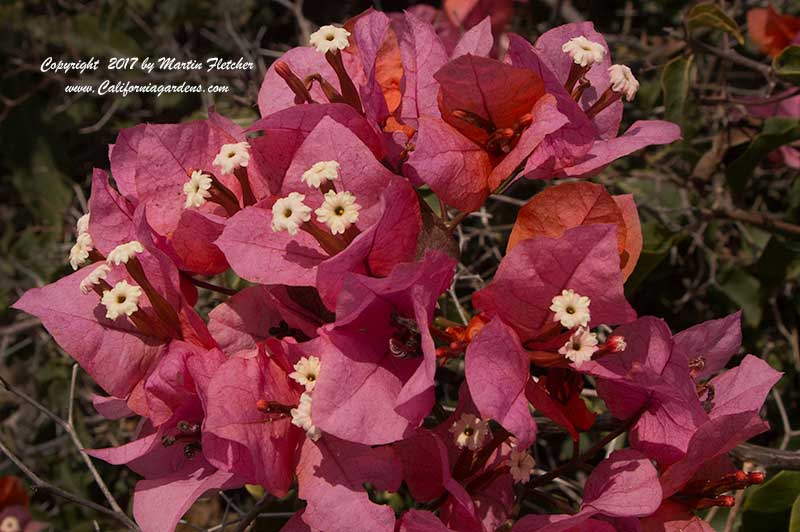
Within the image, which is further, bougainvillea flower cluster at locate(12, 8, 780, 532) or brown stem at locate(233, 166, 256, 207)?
brown stem at locate(233, 166, 256, 207)

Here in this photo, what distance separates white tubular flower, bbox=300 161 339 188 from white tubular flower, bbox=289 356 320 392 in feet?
0.56

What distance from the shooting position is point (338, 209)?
82cm

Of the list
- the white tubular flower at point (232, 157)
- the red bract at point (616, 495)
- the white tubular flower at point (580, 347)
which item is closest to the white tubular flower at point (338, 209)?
the white tubular flower at point (232, 157)

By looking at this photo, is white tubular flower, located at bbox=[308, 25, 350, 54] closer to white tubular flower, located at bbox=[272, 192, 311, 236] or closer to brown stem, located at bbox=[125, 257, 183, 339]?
white tubular flower, located at bbox=[272, 192, 311, 236]

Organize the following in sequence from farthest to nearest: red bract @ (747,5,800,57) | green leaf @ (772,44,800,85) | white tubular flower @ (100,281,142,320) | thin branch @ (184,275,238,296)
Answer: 1. red bract @ (747,5,800,57)
2. green leaf @ (772,44,800,85)
3. thin branch @ (184,275,238,296)
4. white tubular flower @ (100,281,142,320)

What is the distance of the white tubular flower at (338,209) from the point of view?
2.65ft

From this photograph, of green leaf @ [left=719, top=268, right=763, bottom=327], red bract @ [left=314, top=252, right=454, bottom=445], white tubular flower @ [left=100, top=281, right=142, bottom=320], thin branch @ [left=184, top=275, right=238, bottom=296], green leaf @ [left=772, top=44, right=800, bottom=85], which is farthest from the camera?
green leaf @ [left=719, top=268, right=763, bottom=327]

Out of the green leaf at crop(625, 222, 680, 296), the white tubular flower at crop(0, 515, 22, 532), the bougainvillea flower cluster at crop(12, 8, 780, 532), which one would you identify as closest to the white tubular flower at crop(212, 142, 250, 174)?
the bougainvillea flower cluster at crop(12, 8, 780, 532)

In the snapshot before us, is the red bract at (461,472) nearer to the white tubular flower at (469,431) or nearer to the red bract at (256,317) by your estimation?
the white tubular flower at (469,431)

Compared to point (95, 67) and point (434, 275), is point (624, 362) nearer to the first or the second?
point (434, 275)

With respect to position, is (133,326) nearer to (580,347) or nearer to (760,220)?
(580,347)

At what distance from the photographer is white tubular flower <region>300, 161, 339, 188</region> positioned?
0.82 metres

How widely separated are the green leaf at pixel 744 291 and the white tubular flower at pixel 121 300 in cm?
101

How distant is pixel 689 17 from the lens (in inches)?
52.5
